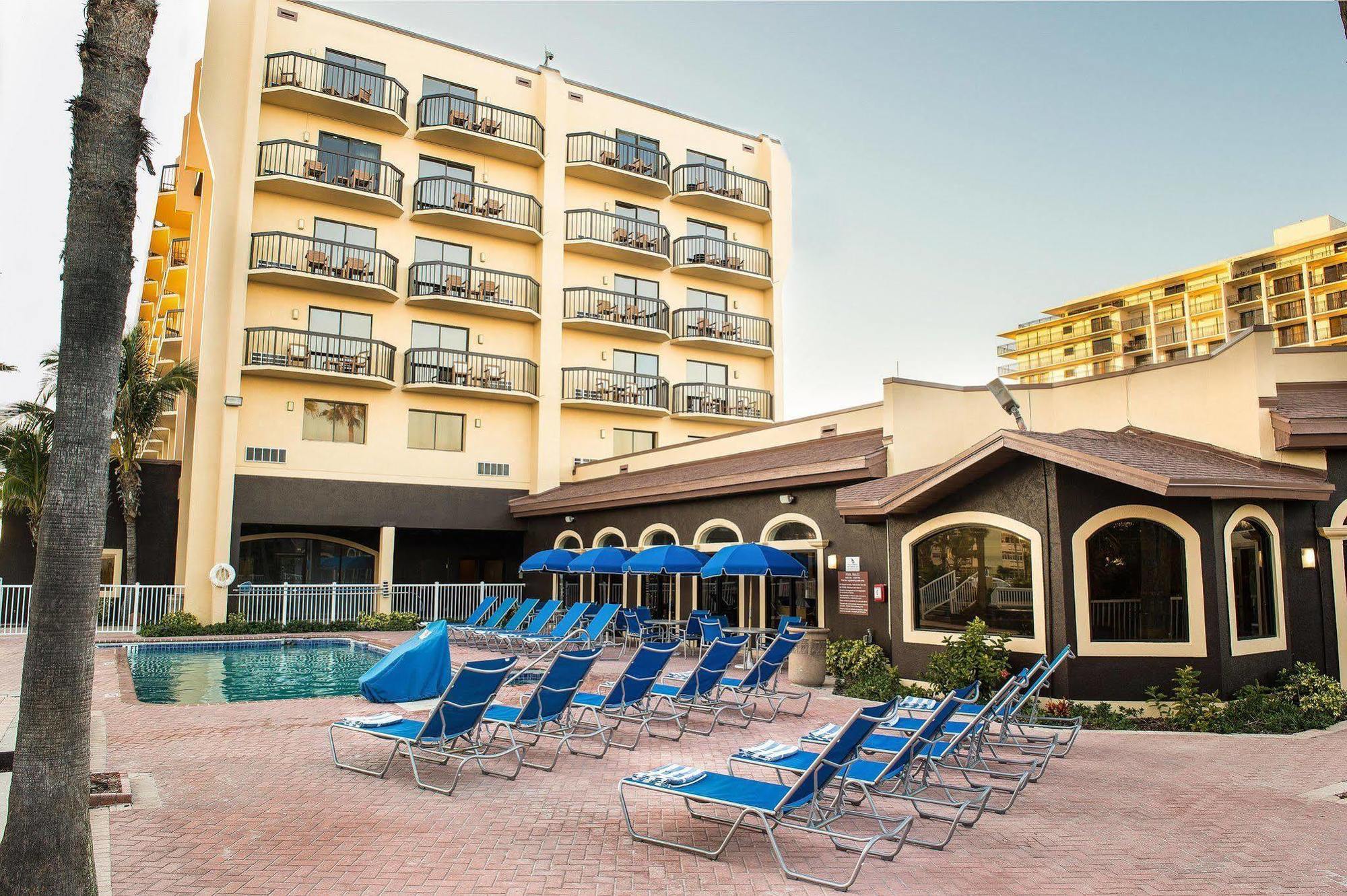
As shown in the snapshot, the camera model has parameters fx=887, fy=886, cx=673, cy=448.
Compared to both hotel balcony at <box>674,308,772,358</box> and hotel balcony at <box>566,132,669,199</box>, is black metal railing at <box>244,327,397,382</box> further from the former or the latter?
hotel balcony at <box>674,308,772,358</box>

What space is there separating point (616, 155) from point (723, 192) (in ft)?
13.0

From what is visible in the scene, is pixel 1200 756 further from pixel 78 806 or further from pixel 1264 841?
pixel 78 806

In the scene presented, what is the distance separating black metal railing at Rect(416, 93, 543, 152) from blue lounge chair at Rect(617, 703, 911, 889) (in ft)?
78.2

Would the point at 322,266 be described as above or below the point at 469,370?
above

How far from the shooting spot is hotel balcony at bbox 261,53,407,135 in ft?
77.3

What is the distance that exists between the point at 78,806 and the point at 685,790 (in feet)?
10.6

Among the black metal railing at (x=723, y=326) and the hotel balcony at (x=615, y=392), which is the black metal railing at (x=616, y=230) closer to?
the black metal railing at (x=723, y=326)

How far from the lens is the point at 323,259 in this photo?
77.2 ft

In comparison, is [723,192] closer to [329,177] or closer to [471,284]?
[471,284]

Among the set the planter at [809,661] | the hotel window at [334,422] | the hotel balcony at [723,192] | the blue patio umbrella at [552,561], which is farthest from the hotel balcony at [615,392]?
the planter at [809,661]

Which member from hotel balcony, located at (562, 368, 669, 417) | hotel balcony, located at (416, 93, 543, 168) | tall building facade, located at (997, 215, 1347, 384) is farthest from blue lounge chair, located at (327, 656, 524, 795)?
tall building facade, located at (997, 215, 1347, 384)

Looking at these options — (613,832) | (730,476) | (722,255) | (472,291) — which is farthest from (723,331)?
(613,832)

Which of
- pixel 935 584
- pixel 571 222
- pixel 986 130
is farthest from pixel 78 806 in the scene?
pixel 571 222

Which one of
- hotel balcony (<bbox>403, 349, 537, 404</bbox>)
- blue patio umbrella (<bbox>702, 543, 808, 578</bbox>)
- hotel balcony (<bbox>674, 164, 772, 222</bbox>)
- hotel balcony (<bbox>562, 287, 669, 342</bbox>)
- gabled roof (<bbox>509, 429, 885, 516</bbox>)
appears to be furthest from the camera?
hotel balcony (<bbox>674, 164, 772, 222</bbox>)
